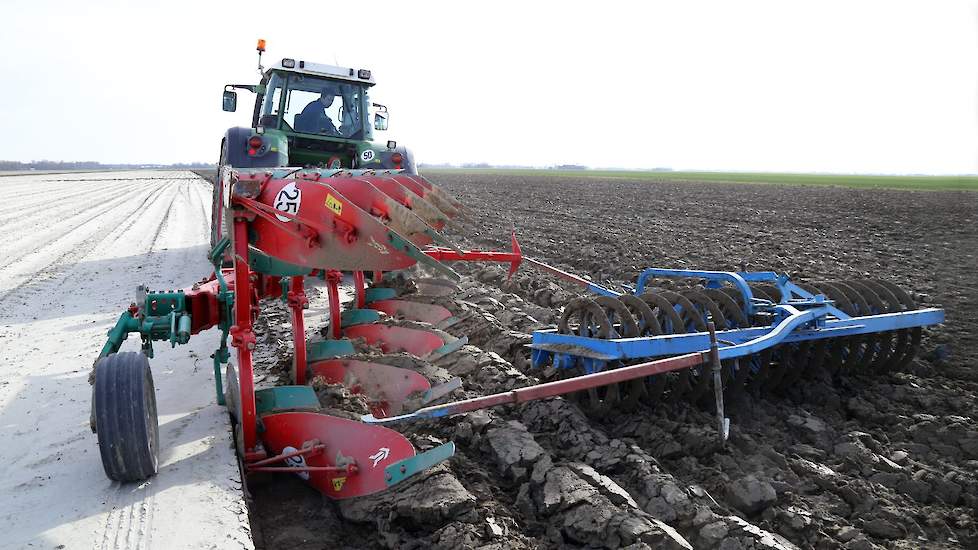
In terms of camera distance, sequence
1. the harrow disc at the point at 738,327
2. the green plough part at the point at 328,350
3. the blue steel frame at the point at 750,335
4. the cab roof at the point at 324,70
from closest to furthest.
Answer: the blue steel frame at the point at 750,335
the harrow disc at the point at 738,327
the green plough part at the point at 328,350
the cab roof at the point at 324,70

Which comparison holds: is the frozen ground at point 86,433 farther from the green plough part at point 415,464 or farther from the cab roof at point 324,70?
the cab roof at point 324,70

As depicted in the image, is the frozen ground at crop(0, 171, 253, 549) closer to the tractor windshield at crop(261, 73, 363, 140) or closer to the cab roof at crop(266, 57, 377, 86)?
the tractor windshield at crop(261, 73, 363, 140)

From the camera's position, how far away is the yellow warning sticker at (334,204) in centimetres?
296

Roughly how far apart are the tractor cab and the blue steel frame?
414 cm

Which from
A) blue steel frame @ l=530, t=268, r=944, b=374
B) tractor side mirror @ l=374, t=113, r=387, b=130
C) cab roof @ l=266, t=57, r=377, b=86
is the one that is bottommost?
blue steel frame @ l=530, t=268, r=944, b=374

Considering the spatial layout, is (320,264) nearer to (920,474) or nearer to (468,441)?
(468,441)

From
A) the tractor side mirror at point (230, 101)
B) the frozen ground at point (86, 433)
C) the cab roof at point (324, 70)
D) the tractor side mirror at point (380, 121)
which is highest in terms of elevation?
the cab roof at point (324, 70)

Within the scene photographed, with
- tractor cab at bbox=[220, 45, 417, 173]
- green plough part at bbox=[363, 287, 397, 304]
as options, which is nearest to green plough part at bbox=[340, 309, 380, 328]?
green plough part at bbox=[363, 287, 397, 304]

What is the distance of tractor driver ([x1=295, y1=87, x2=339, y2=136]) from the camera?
7.85 m

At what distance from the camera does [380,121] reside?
8.30 m

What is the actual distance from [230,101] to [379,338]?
15.9 ft

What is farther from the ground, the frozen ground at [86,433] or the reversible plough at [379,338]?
the reversible plough at [379,338]

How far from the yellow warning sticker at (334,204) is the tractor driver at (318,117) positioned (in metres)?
5.11

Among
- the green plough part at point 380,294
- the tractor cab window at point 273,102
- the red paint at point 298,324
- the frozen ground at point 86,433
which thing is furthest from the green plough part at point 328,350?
the tractor cab window at point 273,102
